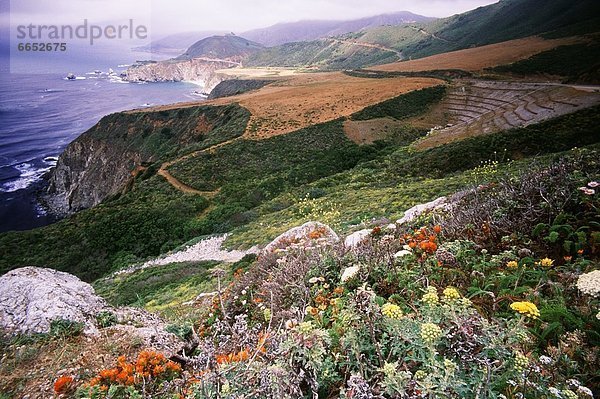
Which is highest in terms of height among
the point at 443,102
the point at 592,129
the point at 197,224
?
the point at 443,102

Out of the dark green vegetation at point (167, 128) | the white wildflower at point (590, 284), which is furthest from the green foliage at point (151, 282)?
the dark green vegetation at point (167, 128)

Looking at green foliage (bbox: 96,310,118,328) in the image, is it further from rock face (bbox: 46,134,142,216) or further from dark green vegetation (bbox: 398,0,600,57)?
dark green vegetation (bbox: 398,0,600,57)

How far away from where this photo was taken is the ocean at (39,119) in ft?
161

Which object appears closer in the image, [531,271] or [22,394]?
[531,271]

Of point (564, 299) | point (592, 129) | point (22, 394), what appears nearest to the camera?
point (564, 299)

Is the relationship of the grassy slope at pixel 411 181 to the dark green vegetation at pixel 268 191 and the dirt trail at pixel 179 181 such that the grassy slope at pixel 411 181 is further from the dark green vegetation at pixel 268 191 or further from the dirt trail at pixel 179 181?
the dirt trail at pixel 179 181

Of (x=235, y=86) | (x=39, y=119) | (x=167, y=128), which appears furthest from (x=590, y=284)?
(x=39, y=119)

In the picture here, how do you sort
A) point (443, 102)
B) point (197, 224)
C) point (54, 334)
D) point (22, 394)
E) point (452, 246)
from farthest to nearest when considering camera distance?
point (443, 102), point (197, 224), point (54, 334), point (452, 246), point (22, 394)

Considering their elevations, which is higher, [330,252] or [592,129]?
[592,129]

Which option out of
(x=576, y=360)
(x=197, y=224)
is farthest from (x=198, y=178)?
(x=576, y=360)

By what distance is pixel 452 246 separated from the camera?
4152 millimetres

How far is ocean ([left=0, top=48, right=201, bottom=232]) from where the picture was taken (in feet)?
161

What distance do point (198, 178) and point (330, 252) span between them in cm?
2711

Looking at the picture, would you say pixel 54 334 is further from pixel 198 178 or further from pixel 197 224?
pixel 198 178
